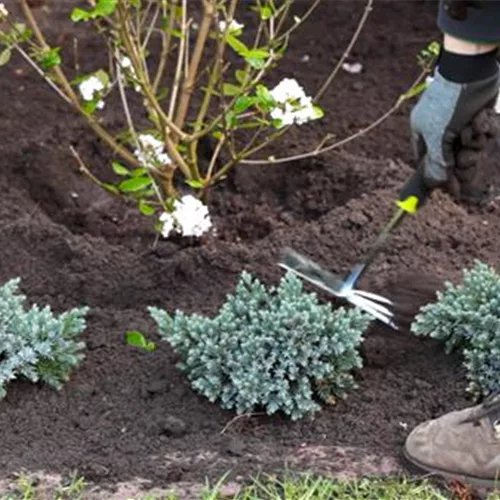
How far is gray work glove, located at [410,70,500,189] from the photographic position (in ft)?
11.0

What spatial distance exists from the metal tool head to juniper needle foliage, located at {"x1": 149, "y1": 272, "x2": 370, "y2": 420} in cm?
18

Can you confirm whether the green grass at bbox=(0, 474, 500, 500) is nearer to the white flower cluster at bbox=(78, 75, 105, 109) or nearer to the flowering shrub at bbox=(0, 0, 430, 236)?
the flowering shrub at bbox=(0, 0, 430, 236)

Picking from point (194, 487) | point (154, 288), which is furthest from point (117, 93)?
point (194, 487)

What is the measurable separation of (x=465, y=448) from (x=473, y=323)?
38 centimetres

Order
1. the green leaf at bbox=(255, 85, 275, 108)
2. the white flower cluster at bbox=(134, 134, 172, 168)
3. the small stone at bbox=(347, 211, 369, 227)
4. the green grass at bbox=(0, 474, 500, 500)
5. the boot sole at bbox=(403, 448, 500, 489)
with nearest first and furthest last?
the green grass at bbox=(0, 474, 500, 500)
the boot sole at bbox=(403, 448, 500, 489)
the green leaf at bbox=(255, 85, 275, 108)
the white flower cluster at bbox=(134, 134, 172, 168)
the small stone at bbox=(347, 211, 369, 227)

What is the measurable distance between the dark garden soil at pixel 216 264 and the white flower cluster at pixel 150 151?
12.2 inches

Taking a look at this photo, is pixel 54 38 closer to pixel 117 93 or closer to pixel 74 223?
pixel 117 93

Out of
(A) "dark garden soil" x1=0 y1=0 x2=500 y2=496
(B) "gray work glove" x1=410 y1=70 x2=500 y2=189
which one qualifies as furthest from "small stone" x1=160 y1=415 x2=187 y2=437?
(B) "gray work glove" x1=410 y1=70 x2=500 y2=189

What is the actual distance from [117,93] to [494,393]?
2.41 meters

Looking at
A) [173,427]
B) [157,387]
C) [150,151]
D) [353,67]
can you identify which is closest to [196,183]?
[150,151]

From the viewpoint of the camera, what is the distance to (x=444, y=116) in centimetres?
338

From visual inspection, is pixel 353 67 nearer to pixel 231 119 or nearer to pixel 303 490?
pixel 231 119

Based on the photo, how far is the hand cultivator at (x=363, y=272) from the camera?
3586 mm

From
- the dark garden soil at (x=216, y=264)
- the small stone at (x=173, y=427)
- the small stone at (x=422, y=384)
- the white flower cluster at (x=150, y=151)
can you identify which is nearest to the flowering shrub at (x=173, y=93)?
the white flower cluster at (x=150, y=151)
